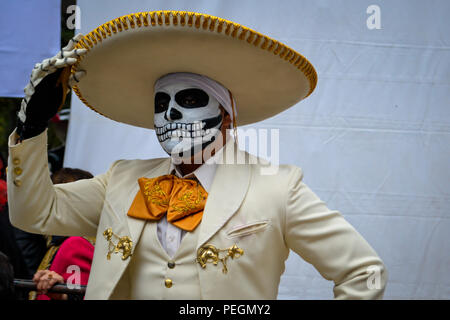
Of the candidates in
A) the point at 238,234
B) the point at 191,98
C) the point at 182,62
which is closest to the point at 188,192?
the point at 238,234

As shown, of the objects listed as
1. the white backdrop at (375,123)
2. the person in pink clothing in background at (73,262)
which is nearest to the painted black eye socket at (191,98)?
the person in pink clothing in background at (73,262)

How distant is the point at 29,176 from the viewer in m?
2.13

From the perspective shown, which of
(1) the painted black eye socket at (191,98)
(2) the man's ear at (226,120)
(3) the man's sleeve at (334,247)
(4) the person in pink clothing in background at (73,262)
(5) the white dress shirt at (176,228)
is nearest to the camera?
(3) the man's sleeve at (334,247)

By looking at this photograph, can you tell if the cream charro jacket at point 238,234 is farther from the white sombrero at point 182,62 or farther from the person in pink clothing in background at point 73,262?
the person in pink clothing in background at point 73,262

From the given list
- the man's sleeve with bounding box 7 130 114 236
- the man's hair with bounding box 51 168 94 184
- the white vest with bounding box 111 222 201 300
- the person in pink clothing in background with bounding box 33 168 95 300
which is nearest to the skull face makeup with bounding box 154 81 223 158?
the white vest with bounding box 111 222 201 300

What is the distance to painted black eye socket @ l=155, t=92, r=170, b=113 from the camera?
2322 mm

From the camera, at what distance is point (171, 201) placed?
225 centimetres

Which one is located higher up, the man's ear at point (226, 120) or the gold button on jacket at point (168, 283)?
the man's ear at point (226, 120)

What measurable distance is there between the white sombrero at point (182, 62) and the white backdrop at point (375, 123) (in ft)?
3.40

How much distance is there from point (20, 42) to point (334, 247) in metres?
2.63

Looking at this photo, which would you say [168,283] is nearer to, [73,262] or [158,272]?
[158,272]

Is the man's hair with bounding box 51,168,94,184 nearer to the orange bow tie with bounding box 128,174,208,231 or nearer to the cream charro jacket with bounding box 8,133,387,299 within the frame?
the cream charro jacket with bounding box 8,133,387,299

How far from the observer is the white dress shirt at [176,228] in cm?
217
